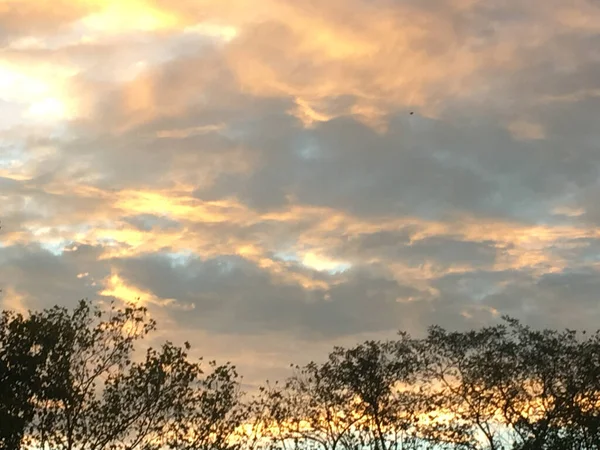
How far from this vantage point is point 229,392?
3472 centimetres

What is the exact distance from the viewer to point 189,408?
32.8 m

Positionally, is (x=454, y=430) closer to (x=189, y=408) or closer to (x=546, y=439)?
(x=546, y=439)

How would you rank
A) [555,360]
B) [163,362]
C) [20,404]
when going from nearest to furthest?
[20,404]
[163,362]
[555,360]

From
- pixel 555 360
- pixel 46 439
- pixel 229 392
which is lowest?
pixel 46 439

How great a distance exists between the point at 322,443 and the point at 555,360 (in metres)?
13.6

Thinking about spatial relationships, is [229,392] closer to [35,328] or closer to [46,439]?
[46,439]

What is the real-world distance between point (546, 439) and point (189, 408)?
20.7 meters

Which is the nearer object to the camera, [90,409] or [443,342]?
[90,409]

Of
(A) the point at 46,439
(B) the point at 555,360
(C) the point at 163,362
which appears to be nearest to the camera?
(A) the point at 46,439

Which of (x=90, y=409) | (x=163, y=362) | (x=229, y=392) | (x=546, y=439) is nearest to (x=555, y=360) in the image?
(x=546, y=439)

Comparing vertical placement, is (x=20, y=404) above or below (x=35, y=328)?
below

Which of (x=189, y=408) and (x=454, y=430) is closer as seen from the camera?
(x=189, y=408)

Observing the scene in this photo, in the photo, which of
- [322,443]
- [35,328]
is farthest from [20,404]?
[322,443]

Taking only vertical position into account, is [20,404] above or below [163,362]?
below
